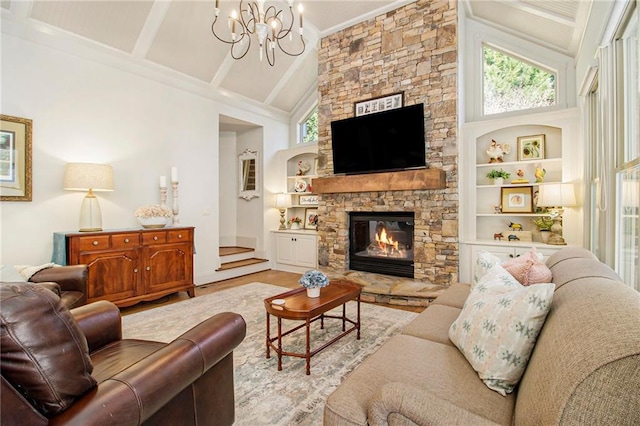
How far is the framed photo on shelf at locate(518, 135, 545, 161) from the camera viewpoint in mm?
4246

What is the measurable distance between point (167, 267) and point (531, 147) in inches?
197

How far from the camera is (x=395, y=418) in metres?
0.98

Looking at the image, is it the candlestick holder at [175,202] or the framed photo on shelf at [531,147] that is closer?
the framed photo on shelf at [531,147]

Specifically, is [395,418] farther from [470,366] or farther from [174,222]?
[174,222]

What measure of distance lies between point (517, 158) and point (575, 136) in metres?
0.67

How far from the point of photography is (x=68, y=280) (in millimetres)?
2705

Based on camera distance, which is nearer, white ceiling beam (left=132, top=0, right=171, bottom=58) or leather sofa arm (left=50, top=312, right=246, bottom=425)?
leather sofa arm (left=50, top=312, right=246, bottom=425)

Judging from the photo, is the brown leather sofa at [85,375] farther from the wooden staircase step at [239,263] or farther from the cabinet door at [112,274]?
the wooden staircase step at [239,263]

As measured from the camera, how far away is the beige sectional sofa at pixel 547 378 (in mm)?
703

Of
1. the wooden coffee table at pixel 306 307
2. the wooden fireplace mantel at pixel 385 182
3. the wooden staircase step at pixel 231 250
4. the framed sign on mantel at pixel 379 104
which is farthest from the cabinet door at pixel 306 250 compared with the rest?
the wooden coffee table at pixel 306 307

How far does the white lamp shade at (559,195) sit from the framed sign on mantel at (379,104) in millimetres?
2124

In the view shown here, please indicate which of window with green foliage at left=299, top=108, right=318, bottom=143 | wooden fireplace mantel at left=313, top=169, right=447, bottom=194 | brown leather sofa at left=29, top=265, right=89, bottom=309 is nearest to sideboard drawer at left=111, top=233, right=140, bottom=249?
brown leather sofa at left=29, top=265, right=89, bottom=309

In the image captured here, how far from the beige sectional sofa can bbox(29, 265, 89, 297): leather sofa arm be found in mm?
2622

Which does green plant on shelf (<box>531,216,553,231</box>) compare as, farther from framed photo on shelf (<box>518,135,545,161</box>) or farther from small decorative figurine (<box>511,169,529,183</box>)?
framed photo on shelf (<box>518,135,545,161</box>)
